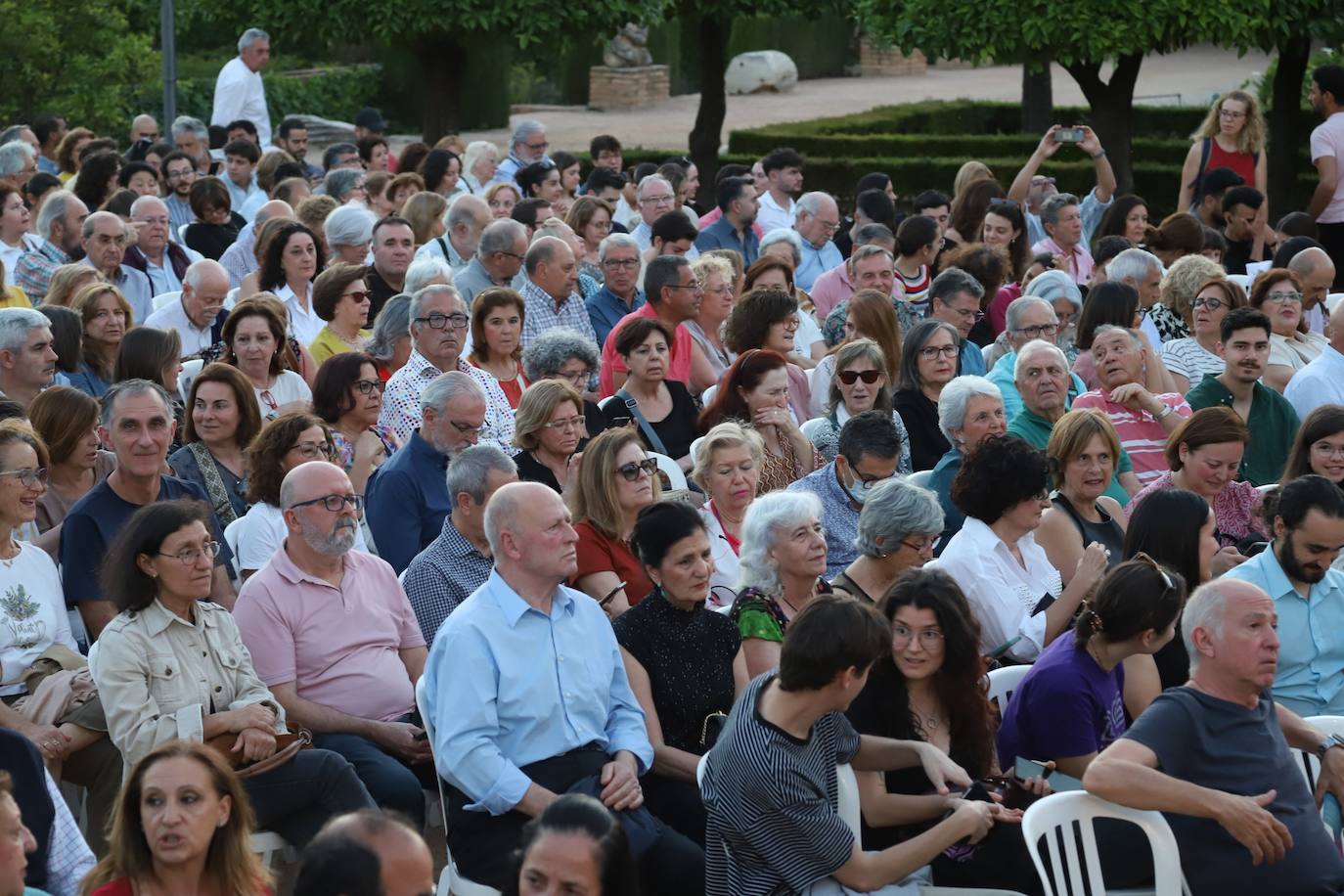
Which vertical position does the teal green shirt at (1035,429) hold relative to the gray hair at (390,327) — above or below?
below

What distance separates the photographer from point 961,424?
689 centimetres

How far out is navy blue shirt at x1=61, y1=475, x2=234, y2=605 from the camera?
5.61 m

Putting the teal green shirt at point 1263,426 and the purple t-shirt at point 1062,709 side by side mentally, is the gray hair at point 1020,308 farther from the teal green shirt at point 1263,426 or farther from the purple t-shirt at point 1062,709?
the purple t-shirt at point 1062,709

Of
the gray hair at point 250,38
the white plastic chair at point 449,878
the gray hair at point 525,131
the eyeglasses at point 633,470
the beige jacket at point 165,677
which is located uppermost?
the gray hair at point 250,38

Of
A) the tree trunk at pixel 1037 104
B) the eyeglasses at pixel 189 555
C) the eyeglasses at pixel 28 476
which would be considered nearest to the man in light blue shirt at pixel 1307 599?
the eyeglasses at pixel 189 555

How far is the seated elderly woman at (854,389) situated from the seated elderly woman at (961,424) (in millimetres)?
401

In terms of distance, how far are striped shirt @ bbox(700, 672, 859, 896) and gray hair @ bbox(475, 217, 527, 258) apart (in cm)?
557

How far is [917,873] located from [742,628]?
96 cm

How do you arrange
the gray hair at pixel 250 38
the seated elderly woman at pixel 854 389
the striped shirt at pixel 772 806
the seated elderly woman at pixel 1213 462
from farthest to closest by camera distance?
1. the gray hair at pixel 250 38
2. the seated elderly woman at pixel 854 389
3. the seated elderly woman at pixel 1213 462
4. the striped shirt at pixel 772 806

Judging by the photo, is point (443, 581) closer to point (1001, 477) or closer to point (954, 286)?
point (1001, 477)

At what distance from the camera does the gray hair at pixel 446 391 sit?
251 inches

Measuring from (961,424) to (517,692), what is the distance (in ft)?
8.78

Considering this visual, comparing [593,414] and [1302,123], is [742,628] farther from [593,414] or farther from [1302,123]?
[1302,123]

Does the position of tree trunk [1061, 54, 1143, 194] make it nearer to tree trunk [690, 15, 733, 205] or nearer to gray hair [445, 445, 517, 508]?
tree trunk [690, 15, 733, 205]
